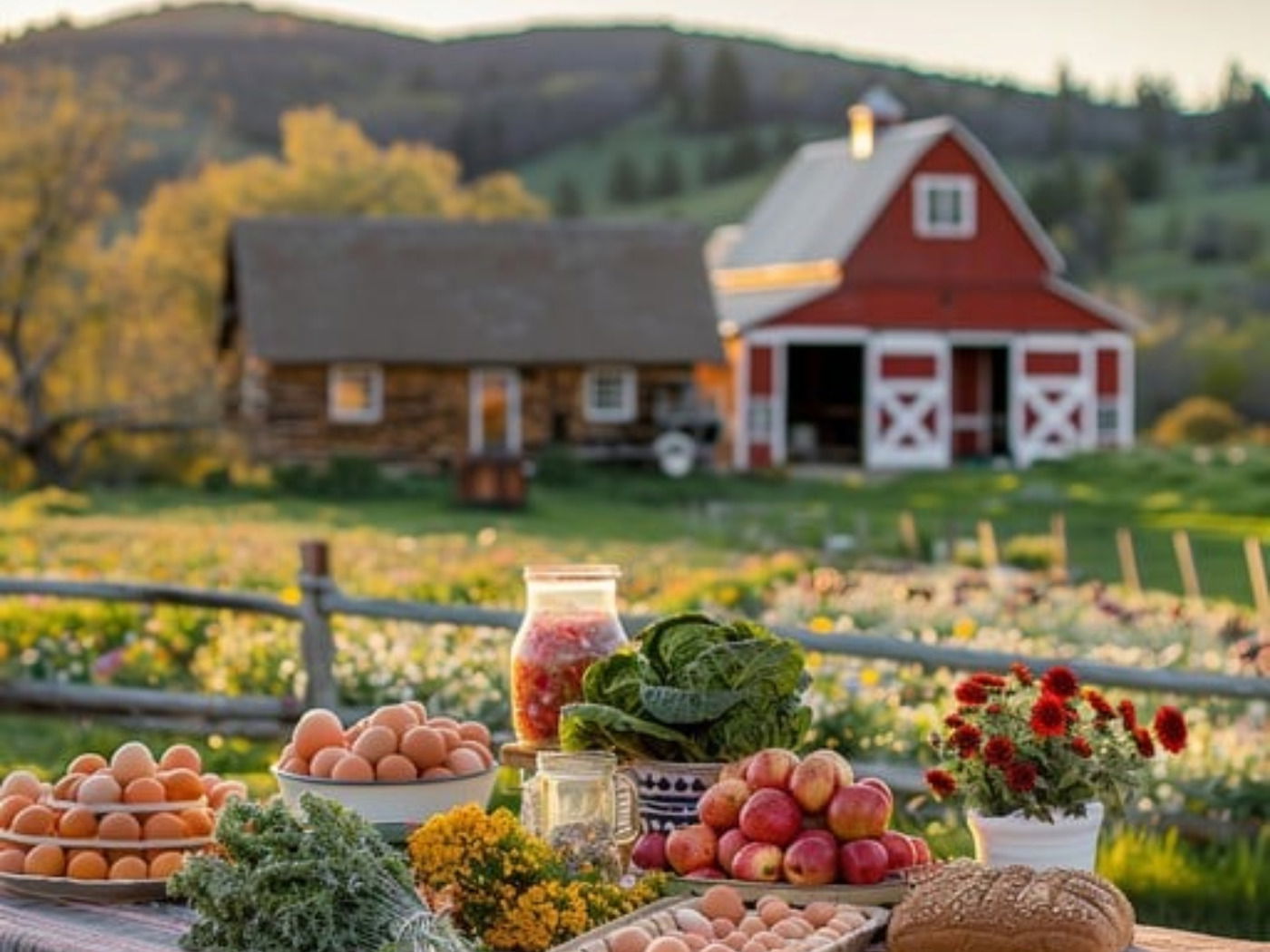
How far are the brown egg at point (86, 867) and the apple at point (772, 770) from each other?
4.49ft

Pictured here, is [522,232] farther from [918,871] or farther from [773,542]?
[918,871]

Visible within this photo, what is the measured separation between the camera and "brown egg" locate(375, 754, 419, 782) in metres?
5.39

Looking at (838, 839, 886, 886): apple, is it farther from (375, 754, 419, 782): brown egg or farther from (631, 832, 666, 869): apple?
(375, 754, 419, 782): brown egg

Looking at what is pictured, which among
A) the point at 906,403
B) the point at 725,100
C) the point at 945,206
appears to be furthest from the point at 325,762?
the point at 725,100

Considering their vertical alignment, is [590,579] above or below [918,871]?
above

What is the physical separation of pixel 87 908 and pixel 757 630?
154 centimetres

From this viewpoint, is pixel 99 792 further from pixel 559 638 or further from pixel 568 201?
pixel 568 201

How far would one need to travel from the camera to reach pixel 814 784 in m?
5.04

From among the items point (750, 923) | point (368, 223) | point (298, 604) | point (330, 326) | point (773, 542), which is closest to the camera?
point (750, 923)

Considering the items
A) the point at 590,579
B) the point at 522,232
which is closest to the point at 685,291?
the point at 522,232

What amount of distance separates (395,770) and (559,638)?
0.60 m

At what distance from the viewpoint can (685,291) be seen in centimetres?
4412

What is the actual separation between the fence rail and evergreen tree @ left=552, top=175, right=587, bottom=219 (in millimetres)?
108312

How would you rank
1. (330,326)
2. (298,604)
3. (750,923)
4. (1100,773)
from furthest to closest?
1. (330,326)
2. (298,604)
3. (1100,773)
4. (750,923)
